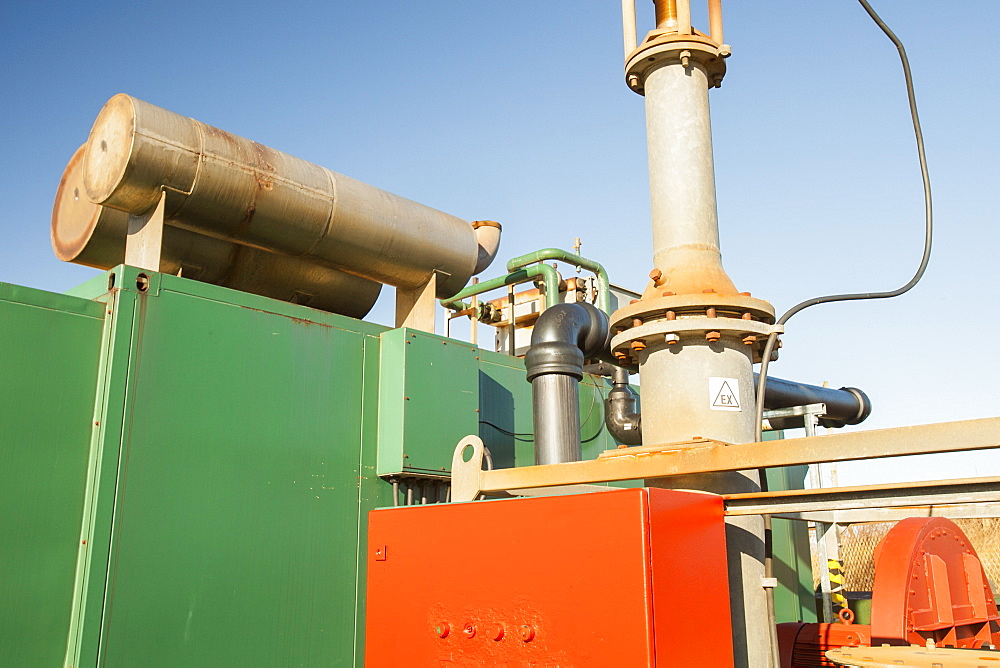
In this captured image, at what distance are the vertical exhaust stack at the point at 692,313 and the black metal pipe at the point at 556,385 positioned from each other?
1606 mm

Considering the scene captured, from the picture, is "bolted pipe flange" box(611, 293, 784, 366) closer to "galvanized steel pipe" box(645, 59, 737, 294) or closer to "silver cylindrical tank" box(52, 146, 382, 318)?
"galvanized steel pipe" box(645, 59, 737, 294)

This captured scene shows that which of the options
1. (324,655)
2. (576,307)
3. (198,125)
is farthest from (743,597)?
(198,125)

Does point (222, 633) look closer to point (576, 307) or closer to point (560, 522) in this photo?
point (560, 522)

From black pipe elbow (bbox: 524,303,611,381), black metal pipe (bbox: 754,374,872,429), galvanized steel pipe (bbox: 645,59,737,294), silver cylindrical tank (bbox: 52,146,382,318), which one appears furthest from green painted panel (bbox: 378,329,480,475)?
black metal pipe (bbox: 754,374,872,429)

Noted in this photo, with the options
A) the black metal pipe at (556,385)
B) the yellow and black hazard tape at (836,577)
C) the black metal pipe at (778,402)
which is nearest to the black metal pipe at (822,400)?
the black metal pipe at (778,402)

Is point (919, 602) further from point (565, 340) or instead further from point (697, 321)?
point (565, 340)

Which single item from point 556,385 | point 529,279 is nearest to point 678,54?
point 556,385

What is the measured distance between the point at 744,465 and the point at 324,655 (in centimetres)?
293

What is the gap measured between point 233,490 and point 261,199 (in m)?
1.76

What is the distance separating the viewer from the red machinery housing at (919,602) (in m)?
3.65

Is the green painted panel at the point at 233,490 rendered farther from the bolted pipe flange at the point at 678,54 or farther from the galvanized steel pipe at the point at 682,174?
the bolted pipe flange at the point at 678,54

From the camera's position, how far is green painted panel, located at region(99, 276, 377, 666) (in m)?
4.26

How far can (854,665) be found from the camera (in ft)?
9.80

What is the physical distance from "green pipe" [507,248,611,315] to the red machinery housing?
163 inches
